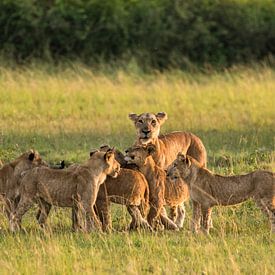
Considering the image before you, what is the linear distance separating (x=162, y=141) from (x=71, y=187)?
207 centimetres

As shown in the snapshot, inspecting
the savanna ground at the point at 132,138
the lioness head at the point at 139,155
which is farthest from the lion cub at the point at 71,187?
the lioness head at the point at 139,155

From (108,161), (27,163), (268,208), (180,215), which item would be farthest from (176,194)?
(27,163)

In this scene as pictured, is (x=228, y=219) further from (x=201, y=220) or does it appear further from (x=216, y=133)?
(x=216, y=133)

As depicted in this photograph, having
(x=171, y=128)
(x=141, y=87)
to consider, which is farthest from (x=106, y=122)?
(x=141, y=87)

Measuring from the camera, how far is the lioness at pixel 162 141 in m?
13.1

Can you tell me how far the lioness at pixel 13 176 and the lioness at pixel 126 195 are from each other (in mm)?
755

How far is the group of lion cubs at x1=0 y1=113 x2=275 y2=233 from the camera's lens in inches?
453

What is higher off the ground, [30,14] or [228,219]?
[30,14]

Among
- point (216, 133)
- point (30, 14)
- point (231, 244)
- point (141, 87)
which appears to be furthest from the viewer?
point (30, 14)

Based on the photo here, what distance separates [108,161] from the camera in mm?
11648

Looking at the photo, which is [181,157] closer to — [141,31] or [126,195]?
[126,195]

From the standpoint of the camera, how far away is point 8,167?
478 inches

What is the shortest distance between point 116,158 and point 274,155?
3.17 m

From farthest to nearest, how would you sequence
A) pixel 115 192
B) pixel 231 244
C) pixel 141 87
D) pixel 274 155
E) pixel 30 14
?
pixel 30 14, pixel 141 87, pixel 274 155, pixel 115 192, pixel 231 244
